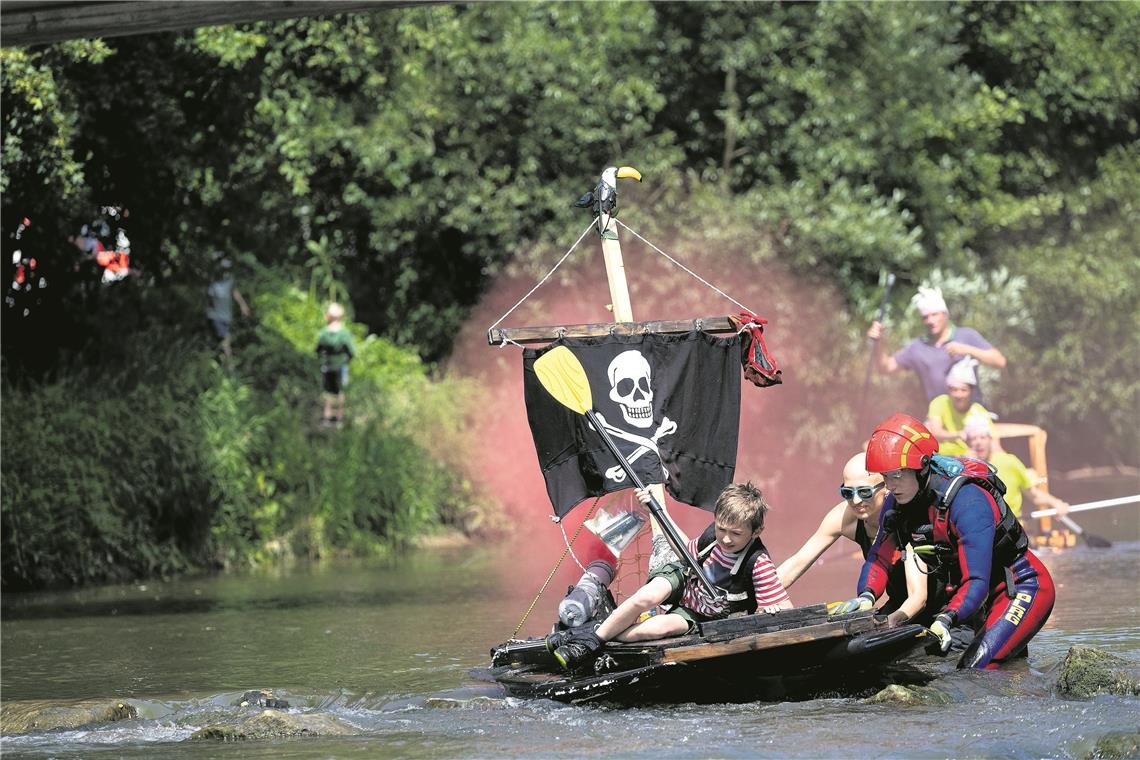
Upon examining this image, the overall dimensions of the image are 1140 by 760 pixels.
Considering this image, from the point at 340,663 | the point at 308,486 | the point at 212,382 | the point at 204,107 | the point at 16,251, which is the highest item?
the point at 204,107

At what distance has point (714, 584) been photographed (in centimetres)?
945

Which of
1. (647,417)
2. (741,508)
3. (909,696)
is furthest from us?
(647,417)

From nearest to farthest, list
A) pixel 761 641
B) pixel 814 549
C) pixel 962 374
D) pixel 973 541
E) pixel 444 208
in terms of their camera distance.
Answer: pixel 761 641
pixel 973 541
pixel 814 549
pixel 962 374
pixel 444 208

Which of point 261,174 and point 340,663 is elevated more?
point 261,174

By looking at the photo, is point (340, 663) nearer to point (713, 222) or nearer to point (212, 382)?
point (212, 382)

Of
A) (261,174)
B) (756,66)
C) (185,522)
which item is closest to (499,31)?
(756,66)

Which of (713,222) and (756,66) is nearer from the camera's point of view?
(713,222)

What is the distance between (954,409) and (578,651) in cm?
728

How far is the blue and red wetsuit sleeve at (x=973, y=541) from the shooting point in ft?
30.2

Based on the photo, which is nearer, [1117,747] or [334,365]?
[1117,747]

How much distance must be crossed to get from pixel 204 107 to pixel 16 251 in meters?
2.46

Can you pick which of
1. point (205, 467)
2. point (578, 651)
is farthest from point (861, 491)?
point (205, 467)

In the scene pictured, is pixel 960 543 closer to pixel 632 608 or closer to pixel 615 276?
pixel 632 608

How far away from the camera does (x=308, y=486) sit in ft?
61.5
